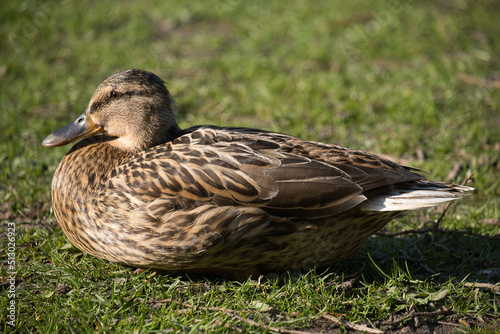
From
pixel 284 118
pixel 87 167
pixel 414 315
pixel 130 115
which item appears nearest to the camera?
pixel 414 315

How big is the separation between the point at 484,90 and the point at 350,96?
176 centimetres

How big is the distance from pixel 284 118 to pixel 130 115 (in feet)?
8.68

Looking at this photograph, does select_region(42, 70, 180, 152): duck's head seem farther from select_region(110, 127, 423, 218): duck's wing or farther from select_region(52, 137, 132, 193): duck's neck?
select_region(110, 127, 423, 218): duck's wing

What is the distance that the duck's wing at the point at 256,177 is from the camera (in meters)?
3.12

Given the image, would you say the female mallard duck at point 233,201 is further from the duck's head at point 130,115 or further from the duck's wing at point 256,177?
the duck's head at point 130,115

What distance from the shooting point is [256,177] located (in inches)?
125

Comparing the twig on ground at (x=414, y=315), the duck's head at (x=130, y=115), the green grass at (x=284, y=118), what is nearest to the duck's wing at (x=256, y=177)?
the duck's head at (x=130, y=115)

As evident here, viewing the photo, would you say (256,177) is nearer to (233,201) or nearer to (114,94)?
(233,201)

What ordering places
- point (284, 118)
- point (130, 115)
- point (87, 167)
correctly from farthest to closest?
point (284, 118) < point (130, 115) < point (87, 167)

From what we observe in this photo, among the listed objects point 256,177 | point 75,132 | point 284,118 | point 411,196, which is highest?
point 75,132

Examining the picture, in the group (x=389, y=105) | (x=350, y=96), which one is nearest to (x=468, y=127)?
(x=389, y=105)

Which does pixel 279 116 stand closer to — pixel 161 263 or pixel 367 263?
pixel 367 263

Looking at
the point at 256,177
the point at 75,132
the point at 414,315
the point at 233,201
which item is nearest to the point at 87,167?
the point at 75,132

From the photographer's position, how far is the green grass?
10.3 ft
